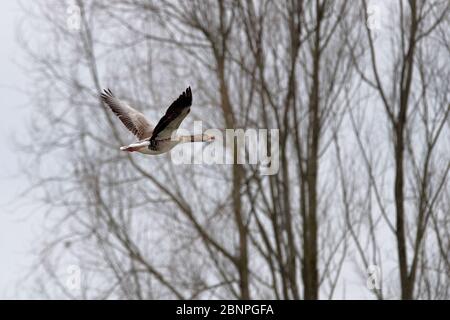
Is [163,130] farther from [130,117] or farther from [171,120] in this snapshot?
[130,117]

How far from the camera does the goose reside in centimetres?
182

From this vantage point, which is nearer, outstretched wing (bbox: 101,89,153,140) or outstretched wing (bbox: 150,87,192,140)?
outstretched wing (bbox: 150,87,192,140)

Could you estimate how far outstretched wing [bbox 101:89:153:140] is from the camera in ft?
6.55

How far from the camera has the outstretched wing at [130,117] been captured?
1996 millimetres

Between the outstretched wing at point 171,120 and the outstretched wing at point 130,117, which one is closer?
the outstretched wing at point 171,120

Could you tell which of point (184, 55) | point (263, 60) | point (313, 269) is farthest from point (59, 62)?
point (313, 269)

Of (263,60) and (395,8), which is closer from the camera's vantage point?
(263,60)

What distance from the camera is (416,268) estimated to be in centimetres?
1011

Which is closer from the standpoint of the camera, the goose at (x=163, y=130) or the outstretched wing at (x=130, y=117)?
the goose at (x=163, y=130)

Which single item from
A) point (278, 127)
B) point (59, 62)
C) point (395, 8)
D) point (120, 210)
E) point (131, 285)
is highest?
point (395, 8)

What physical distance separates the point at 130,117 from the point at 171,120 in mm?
220

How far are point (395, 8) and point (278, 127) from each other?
235cm

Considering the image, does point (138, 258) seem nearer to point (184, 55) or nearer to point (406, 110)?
point (184, 55)

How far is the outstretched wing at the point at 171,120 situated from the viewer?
185 cm
